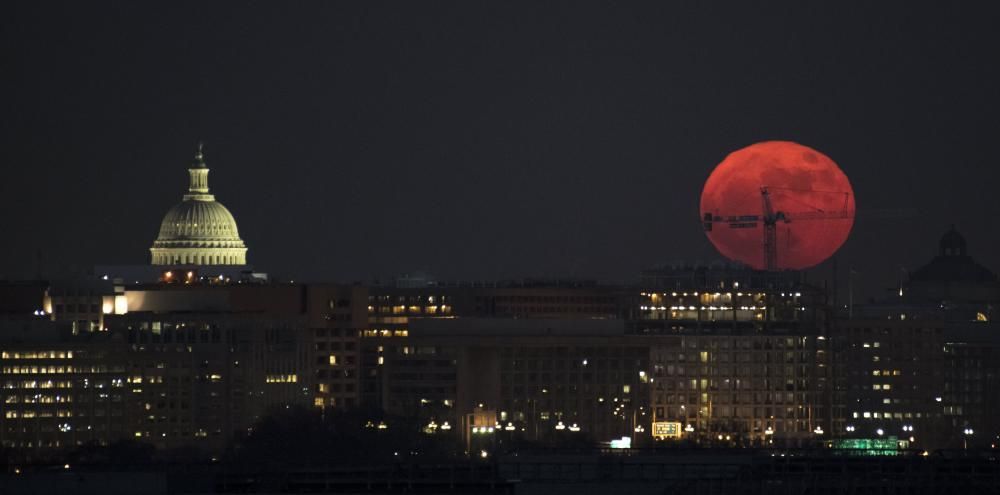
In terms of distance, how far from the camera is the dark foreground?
154 m

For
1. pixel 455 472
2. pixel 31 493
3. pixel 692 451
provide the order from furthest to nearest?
pixel 692 451 < pixel 455 472 < pixel 31 493

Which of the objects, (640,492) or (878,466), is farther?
(878,466)

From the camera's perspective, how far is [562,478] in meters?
158

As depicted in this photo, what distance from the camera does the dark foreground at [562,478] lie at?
504ft

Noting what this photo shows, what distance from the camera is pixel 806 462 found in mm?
169250

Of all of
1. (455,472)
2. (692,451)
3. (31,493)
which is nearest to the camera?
(31,493)

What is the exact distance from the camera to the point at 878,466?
166 m

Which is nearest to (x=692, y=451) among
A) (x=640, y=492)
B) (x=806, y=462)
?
(x=806, y=462)

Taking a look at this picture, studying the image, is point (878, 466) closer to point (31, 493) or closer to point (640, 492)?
point (640, 492)

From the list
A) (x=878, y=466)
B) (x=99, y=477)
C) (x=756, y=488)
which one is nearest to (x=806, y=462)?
(x=878, y=466)

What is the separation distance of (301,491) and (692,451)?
34868mm

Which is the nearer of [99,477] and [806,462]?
[99,477]

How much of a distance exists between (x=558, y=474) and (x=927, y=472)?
41.6 feet

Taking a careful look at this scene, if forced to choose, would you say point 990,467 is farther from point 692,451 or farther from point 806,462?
point 692,451
